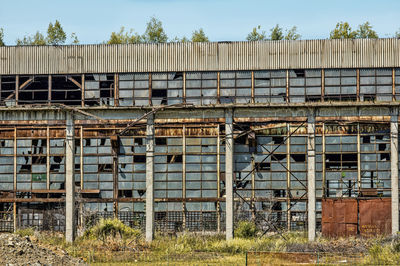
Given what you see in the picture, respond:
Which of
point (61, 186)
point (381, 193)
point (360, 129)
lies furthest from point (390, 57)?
point (61, 186)

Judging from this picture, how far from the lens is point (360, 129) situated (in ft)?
118

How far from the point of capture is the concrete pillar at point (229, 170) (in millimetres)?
33812

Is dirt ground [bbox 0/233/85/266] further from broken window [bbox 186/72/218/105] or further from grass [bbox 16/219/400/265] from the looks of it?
broken window [bbox 186/72/218/105]

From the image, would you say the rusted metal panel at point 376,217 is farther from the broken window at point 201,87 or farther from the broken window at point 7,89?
the broken window at point 7,89

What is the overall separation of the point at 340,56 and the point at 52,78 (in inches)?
648

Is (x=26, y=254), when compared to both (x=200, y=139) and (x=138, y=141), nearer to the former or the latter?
(x=138, y=141)

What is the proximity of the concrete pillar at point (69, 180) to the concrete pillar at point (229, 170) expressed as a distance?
7825 millimetres

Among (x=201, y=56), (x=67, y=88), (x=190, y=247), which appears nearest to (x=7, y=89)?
(x=67, y=88)

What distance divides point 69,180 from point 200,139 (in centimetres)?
752

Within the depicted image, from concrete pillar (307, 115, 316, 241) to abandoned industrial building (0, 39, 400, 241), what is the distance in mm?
1798

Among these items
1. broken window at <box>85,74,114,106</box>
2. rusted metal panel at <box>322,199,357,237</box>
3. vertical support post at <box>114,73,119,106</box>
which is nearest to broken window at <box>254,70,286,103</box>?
rusted metal panel at <box>322,199,357,237</box>

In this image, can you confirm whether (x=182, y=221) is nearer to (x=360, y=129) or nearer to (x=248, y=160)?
(x=248, y=160)

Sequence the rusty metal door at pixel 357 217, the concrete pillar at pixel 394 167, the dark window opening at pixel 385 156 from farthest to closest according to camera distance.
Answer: the dark window opening at pixel 385 156, the rusty metal door at pixel 357 217, the concrete pillar at pixel 394 167

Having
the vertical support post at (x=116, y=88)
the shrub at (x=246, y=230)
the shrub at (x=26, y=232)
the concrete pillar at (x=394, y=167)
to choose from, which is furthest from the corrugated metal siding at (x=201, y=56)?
the shrub at (x=26, y=232)
